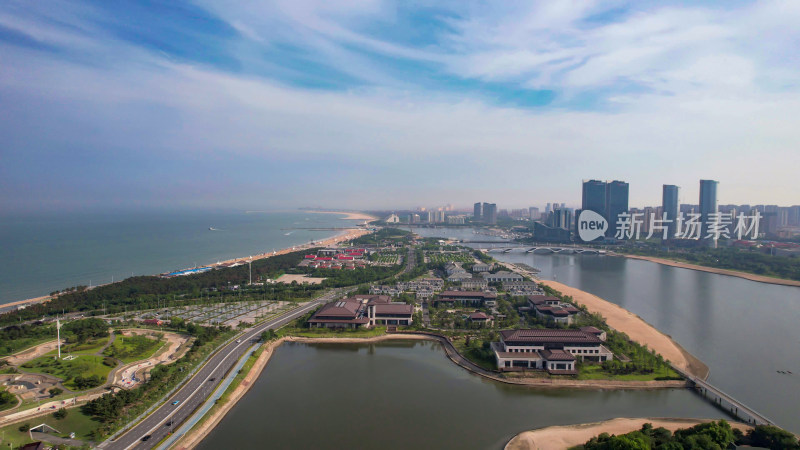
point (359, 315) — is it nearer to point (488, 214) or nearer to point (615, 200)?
point (615, 200)

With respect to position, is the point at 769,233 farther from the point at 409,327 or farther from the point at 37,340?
the point at 37,340

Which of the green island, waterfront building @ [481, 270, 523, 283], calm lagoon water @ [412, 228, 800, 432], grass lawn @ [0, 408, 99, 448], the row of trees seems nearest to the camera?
the row of trees

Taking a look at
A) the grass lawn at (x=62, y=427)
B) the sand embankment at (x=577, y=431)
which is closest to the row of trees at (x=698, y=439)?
the sand embankment at (x=577, y=431)

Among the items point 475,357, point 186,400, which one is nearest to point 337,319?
point 475,357

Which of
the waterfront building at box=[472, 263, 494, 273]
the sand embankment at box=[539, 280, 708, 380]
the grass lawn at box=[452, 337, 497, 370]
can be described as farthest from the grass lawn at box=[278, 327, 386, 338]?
the waterfront building at box=[472, 263, 494, 273]

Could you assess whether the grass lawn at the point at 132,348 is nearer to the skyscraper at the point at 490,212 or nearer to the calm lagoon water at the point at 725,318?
the calm lagoon water at the point at 725,318

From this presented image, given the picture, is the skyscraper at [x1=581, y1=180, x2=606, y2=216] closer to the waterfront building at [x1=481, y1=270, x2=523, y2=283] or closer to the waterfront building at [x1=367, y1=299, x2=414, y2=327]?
the waterfront building at [x1=481, y1=270, x2=523, y2=283]
